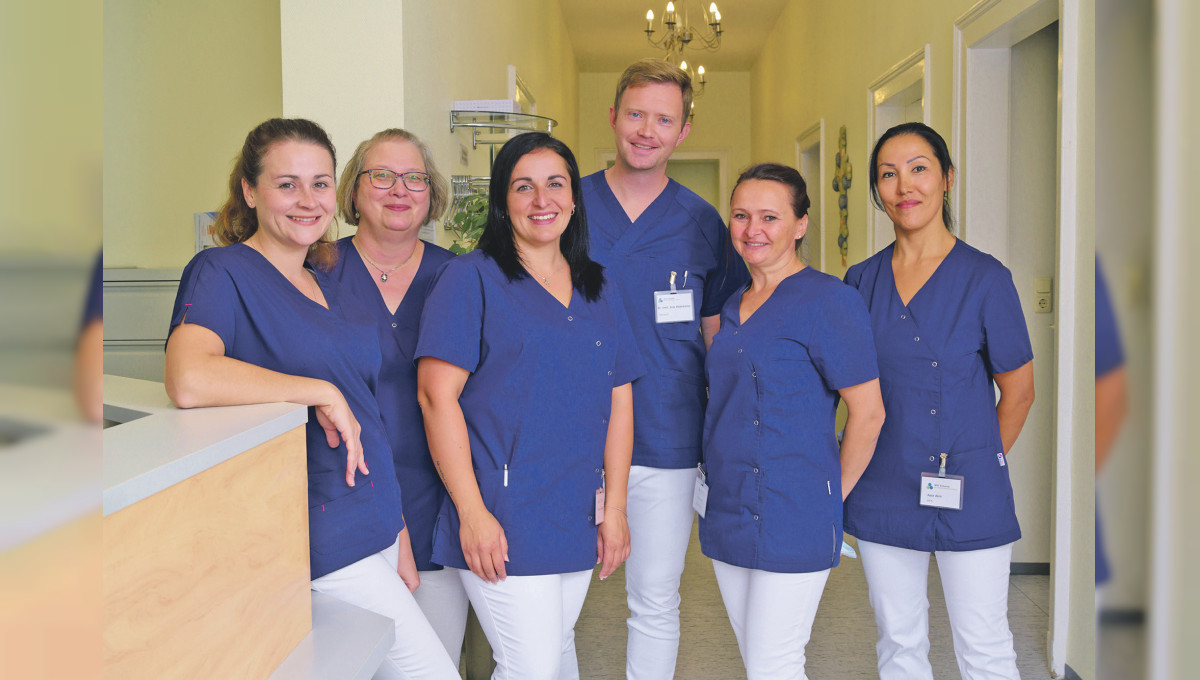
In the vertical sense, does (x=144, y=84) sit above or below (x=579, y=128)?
below

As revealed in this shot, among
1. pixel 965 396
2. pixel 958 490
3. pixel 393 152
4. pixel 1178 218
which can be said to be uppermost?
pixel 393 152

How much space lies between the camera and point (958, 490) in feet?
6.04

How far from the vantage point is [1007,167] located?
3.16 meters

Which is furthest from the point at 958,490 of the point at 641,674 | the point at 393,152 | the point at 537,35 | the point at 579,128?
the point at 579,128

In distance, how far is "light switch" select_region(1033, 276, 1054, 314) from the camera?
10.5 feet

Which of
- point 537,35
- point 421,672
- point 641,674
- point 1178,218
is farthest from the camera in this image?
point 537,35

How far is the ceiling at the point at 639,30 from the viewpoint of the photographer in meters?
7.32

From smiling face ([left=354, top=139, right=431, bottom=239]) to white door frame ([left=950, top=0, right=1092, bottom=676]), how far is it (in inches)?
71.5

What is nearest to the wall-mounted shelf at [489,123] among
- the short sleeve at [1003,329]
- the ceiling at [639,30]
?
the short sleeve at [1003,329]

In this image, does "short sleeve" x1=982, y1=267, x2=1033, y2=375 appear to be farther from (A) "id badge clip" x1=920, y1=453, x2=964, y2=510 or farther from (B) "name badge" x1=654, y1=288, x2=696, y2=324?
(B) "name badge" x1=654, y1=288, x2=696, y2=324

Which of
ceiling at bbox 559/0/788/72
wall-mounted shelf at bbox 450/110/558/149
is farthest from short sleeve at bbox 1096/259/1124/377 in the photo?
ceiling at bbox 559/0/788/72

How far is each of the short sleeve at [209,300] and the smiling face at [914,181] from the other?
1427 mm

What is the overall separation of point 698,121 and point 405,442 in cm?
883

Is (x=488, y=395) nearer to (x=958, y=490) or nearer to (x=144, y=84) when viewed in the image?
(x=958, y=490)
